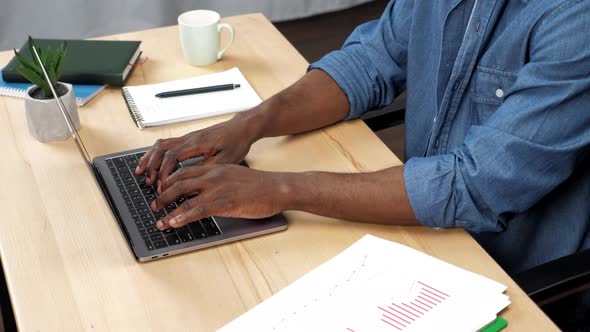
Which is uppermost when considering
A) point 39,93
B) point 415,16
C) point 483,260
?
point 39,93

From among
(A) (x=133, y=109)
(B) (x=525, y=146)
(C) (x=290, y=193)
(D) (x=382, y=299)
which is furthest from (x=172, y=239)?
(B) (x=525, y=146)

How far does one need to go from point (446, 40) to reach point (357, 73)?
23cm

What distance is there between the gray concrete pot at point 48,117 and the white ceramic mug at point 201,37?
0.33 m

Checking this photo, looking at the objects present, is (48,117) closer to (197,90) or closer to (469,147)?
(197,90)

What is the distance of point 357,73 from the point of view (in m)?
1.49

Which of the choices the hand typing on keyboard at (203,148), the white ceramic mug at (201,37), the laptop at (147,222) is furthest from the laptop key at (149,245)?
the white ceramic mug at (201,37)

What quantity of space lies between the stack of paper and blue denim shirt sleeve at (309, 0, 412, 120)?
47 centimetres

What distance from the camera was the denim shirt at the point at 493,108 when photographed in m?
1.09

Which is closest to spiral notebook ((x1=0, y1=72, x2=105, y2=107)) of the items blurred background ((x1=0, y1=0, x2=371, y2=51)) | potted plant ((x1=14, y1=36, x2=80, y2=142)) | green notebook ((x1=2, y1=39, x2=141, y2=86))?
green notebook ((x1=2, y1=39, x2=141, y2=86))

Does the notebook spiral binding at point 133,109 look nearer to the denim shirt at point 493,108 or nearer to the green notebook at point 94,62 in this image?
the green notebook at point 94,62

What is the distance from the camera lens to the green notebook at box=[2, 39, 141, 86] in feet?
5.00

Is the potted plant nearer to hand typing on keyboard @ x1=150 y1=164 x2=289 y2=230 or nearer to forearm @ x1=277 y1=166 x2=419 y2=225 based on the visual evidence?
hand typing on keyboard @ x1=150 y1=164 x2=289 y2=230

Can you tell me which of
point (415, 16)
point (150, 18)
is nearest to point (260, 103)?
point (415, 16)

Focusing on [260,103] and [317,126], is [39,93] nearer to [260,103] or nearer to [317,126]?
[260,103]
